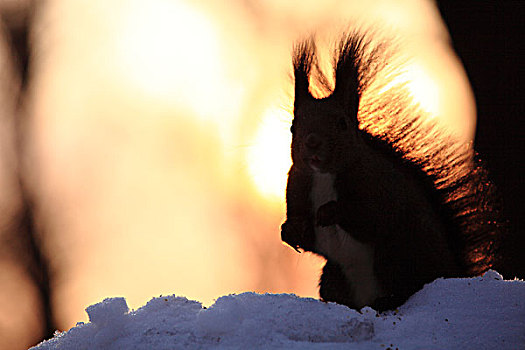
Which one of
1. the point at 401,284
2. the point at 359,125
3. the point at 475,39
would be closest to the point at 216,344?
the point at 401,284

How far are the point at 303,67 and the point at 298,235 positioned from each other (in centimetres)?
117

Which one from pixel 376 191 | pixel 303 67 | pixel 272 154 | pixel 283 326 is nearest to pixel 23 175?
pixel 272 154

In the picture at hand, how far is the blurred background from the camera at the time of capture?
10.8 feet

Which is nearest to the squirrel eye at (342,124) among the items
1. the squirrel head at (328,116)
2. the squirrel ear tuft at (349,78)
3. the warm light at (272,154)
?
the squirrel head at (328,116)

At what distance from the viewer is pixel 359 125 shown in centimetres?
333

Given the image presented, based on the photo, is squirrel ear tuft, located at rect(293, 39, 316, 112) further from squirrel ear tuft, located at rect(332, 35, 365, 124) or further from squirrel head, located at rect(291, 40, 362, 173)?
squirrel ear tuft, located at rect(332, 35, 365, 124)

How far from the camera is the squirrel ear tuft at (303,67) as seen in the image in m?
3.37

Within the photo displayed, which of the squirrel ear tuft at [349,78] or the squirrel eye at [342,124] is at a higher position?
A: the squirrel ear tuft at [349,78]

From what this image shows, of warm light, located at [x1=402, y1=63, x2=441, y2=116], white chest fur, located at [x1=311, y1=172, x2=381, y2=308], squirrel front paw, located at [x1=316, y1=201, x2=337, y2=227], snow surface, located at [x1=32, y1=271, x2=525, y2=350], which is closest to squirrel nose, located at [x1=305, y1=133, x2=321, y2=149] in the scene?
white chest fur, located at [x1=311, y1=172, x2=381, y2=308]

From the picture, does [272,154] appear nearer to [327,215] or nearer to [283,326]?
[327,215]

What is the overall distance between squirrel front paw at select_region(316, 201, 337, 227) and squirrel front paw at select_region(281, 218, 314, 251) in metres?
0.28

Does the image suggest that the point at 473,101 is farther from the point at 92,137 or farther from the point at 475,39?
the point at 92,137

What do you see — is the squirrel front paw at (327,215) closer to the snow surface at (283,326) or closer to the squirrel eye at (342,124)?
the squirrel eye at (342,124)

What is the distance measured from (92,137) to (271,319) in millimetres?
3564
